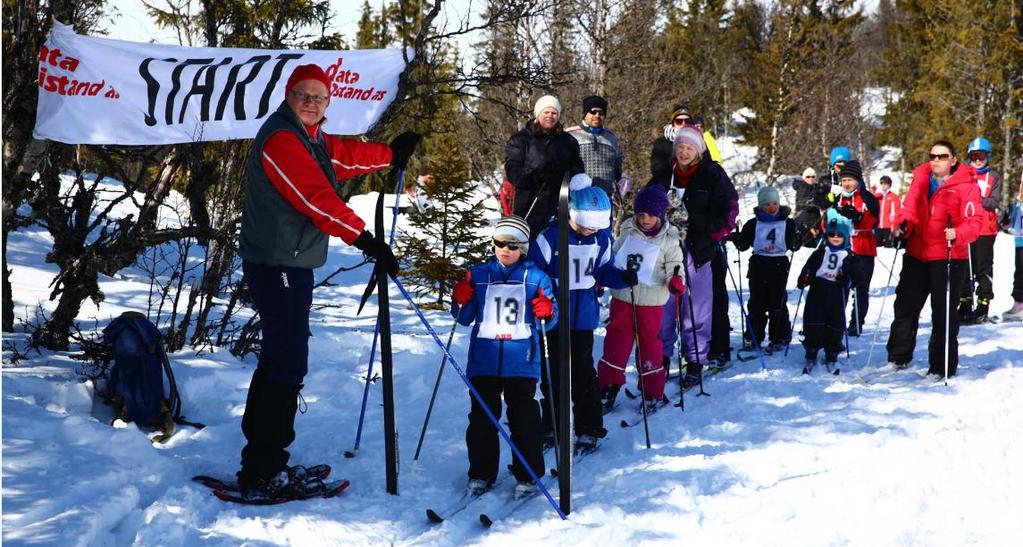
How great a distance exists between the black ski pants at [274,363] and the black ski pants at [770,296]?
5.37 m

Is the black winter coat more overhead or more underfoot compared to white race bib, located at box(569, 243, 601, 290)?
more overhead

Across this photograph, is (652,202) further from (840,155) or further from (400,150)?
(840,155)

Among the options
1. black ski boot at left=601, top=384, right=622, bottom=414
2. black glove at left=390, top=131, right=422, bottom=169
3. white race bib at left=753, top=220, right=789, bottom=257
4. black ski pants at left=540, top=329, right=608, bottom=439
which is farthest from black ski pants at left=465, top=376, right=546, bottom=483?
white race bib at left=753, top=220, right=789, bottom=257

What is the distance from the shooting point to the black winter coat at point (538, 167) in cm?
627

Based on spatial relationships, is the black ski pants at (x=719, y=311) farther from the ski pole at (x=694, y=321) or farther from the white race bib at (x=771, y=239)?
the white race bib at (x=771, y=239)

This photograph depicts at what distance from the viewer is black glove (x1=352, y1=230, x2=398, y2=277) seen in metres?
3.84

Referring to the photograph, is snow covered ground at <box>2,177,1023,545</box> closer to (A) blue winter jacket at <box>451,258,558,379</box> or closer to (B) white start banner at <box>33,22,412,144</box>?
(A) blue winter jacket at <box>451,258,558,379</box>

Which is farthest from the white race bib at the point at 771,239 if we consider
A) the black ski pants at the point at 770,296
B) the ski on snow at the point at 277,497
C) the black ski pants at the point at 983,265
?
the ski on snow at the point at 277,497

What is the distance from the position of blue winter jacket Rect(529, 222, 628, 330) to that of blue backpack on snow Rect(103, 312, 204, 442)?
7.86 feet

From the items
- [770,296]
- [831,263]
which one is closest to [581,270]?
[831,263]

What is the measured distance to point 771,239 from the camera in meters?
7.96

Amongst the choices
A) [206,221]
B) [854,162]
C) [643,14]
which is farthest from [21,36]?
[643,14]

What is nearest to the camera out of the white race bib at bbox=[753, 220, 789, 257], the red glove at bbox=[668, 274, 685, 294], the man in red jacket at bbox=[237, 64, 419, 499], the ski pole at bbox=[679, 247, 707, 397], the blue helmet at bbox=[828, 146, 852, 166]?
the man in red jacket at bbox=[237, 64, 419, 499]

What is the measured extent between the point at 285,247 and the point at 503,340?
51.3 inches
